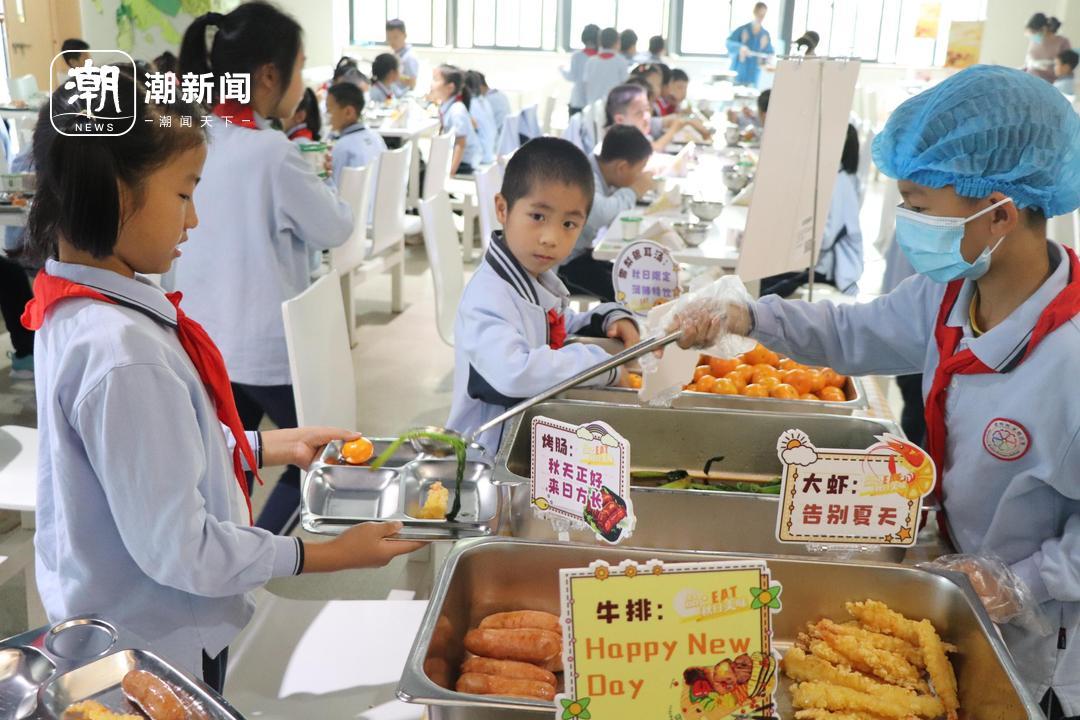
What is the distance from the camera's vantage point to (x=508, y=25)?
12.9 m

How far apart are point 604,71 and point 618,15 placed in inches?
157

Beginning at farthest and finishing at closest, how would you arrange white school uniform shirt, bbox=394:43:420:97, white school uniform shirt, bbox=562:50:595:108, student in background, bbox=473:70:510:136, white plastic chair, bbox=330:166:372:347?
1. white school uniform shirt, bbox=394:43:420:97
2. white school uniform shirt, bbox=562:50:595:108
3. student in background, bbox=473:70:510:136
4. white plastic chair, bbox=330:166:372:347

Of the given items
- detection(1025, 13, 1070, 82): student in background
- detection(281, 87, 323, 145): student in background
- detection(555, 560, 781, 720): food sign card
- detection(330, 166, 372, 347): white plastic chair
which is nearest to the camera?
detection(555, 560, 781, 720): food sign card

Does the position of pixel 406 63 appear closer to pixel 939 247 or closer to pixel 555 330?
pixel 555 330

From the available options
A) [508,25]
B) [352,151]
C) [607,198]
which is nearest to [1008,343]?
[607,198]

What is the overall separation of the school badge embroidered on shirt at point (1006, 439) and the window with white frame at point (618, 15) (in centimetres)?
1226

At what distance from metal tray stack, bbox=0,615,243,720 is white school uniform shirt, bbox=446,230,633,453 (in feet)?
2.47

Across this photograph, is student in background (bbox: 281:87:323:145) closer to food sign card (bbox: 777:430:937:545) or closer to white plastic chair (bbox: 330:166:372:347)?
white plastic chair (bbox: 330:166:372:347)

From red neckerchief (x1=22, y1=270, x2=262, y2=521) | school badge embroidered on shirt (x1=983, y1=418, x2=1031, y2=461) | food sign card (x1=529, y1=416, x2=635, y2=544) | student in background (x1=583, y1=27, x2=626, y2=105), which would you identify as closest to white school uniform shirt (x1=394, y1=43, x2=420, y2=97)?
student in background (x1=583, y1=27, x2=626, y2=105)

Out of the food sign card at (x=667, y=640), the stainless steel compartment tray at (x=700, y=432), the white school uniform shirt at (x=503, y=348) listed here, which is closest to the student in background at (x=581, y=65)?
the white school uniform shirt at (x=503, y=348)

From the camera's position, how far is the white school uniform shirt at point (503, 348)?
5.67 ft

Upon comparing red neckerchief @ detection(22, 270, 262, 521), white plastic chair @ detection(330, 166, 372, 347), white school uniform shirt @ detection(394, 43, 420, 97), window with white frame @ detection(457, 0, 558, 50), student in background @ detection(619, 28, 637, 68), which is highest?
window with white frame @ detection(457, 0, 558, 50)

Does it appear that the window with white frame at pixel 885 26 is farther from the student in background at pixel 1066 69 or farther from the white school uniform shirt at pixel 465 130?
the white school uniform shirt at pixel 465 130

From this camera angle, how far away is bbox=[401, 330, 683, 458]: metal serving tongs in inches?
57.1
